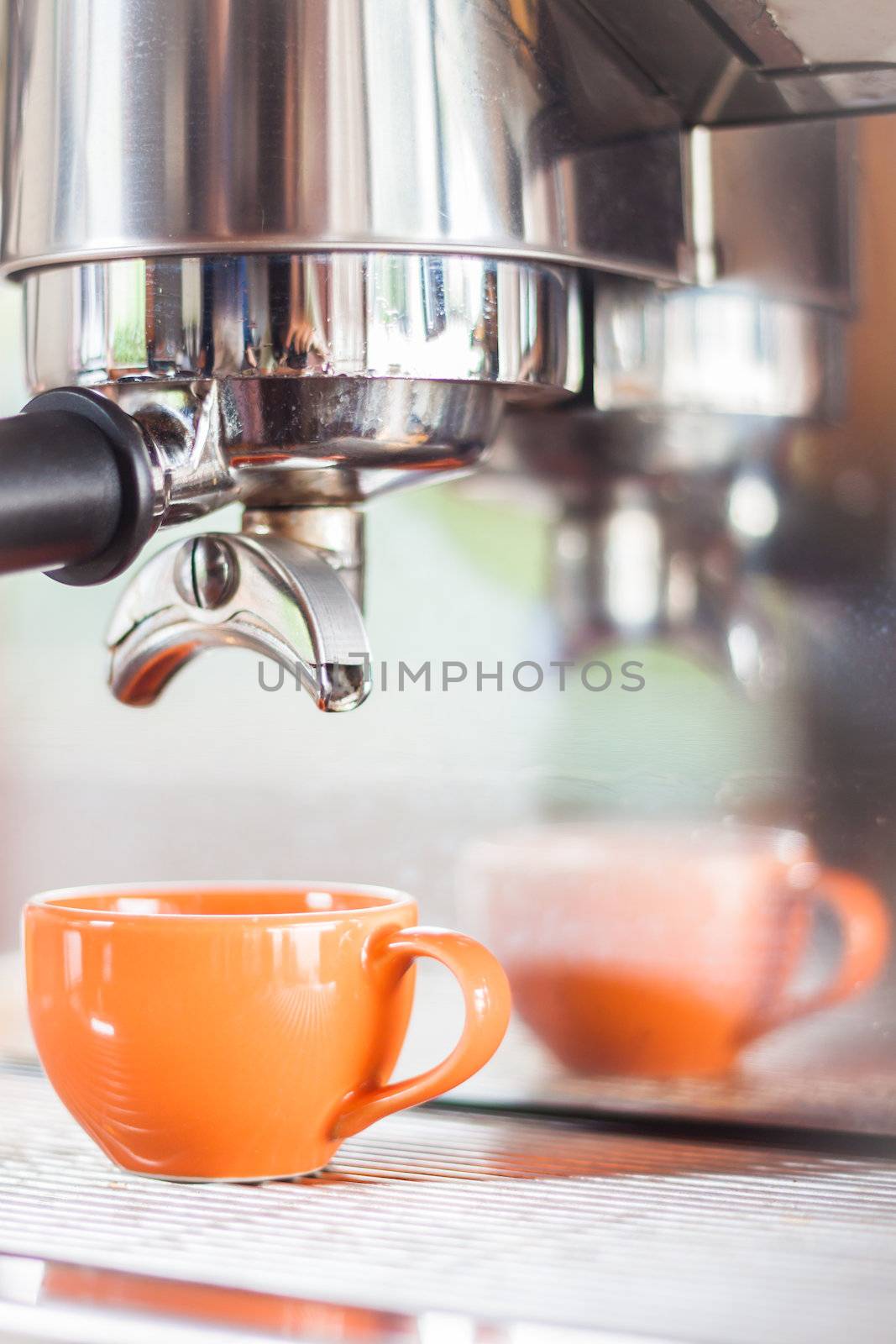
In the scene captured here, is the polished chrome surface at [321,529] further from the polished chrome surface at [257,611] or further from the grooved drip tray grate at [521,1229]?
the grooved drip tray grate at [521,1229]

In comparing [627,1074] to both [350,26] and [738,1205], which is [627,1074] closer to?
[738,1205]

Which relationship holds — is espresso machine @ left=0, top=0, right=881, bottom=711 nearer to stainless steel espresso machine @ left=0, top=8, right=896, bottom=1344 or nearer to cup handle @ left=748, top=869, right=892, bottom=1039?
stainless steel espresso machine @ left=0, top=8, right=896, bottom=1344

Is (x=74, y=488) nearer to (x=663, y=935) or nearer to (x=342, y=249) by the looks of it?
(x=342, y=249)

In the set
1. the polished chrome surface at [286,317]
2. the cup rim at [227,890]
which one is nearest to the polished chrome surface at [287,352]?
the polished chrome surface at [286,317]

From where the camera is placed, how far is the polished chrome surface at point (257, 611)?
15.2 inches

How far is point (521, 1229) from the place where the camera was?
347mm

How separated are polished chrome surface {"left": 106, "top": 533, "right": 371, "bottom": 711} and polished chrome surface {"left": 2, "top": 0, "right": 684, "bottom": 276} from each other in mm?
75

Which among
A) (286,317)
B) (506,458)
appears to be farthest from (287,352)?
(506,458)

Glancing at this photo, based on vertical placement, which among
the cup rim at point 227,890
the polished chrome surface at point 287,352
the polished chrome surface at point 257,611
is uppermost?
the polished chrome surface at point 287,352

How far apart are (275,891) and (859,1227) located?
0.61ft

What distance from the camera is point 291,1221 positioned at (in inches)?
14.0

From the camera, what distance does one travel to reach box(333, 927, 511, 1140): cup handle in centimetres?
39

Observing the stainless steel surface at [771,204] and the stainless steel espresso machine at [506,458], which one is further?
the stainless steel surface at [771,204]

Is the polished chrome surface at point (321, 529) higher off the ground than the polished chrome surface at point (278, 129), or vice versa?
the polished chrome surface at point (278, 129)
